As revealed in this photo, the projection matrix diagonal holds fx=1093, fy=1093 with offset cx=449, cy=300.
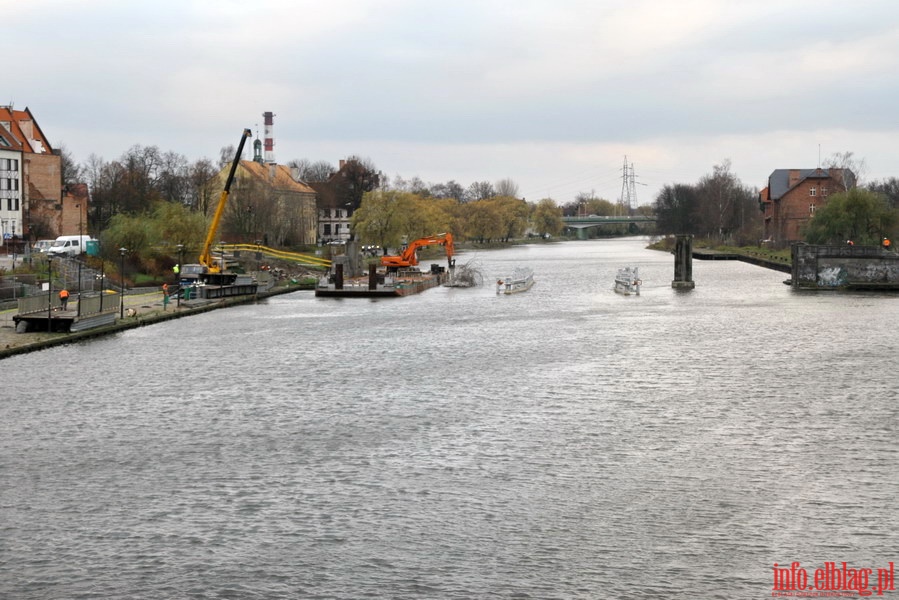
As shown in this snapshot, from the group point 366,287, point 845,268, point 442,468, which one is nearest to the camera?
point 442,468

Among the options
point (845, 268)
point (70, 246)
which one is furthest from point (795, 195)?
point (70, 246)

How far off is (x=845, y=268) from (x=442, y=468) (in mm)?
66456

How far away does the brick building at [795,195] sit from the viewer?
14650cm

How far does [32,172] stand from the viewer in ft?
327

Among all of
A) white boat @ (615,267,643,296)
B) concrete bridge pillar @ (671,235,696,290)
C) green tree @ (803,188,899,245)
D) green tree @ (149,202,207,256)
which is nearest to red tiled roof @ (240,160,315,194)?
green tree @ (149,202,207,256)

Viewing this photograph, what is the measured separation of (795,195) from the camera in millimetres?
150375

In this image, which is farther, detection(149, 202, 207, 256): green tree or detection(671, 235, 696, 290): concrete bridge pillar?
detection(671, 235, 696, 290): concrete bridge pillar

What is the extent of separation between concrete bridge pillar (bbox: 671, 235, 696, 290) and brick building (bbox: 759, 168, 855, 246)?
6180 cm

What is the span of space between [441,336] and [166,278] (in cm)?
3422

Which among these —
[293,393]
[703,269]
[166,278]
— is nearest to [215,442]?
[293,393]

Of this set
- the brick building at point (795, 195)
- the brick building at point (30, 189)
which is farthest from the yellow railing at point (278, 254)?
the brick building at point (795, 195)

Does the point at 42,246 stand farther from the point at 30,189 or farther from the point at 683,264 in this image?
the point at 683,264

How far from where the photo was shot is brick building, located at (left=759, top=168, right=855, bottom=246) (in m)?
146

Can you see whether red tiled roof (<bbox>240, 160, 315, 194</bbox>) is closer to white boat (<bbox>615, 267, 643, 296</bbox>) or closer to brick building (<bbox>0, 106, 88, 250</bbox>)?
brick building (<bbox>0, 106, 88, 250</bbox>)
